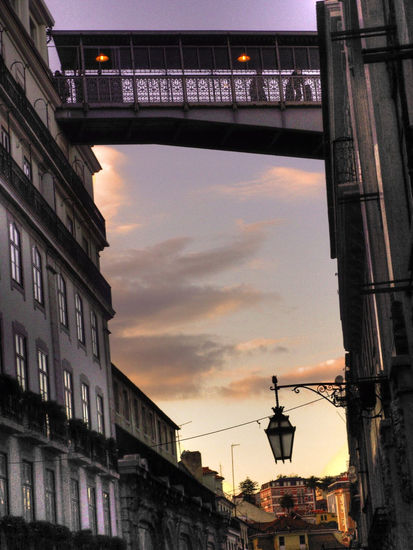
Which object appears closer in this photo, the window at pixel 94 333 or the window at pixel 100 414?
the window at pixel 100 414

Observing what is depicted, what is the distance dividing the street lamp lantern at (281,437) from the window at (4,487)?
34.1ft

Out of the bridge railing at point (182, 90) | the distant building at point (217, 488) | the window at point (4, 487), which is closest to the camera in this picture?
the window at point (4, 487)

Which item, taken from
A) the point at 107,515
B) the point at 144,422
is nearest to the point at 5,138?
the point at 107,515

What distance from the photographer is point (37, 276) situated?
1207 inches

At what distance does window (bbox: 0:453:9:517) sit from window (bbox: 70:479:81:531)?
6.41 meters

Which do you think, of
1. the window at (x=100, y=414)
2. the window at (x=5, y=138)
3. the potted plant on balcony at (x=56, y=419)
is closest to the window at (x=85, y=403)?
the window at (x=100, y=414)

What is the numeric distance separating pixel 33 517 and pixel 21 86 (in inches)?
532

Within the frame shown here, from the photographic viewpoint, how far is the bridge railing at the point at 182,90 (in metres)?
39.2

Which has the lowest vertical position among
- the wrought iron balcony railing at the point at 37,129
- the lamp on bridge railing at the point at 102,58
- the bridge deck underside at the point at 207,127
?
the wrought iron balcony railing at the point at 37,129

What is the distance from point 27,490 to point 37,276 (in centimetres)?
689

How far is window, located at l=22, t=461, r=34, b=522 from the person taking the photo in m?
26.3

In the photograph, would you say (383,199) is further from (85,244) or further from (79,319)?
(85,244)

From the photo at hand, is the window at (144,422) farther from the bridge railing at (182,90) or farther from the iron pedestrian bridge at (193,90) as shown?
the bridge railing at (182,90)

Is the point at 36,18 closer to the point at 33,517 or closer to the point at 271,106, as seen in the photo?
the point at 271,106
